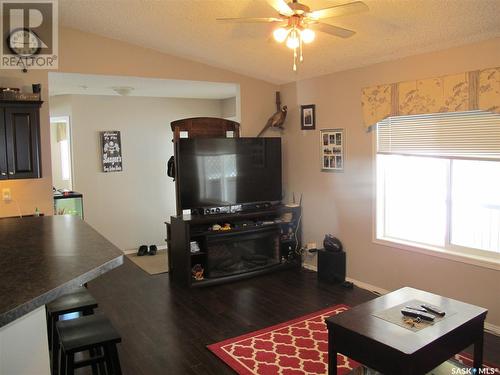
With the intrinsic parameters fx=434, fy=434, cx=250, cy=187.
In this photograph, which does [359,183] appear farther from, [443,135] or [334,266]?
[443,135]

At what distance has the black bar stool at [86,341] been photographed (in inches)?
86.3

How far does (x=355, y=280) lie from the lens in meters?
5.02

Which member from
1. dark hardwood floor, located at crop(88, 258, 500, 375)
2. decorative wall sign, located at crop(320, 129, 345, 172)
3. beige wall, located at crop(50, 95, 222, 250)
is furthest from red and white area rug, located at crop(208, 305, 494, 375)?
beige wall, located at crop(50, 95, 222, 250)

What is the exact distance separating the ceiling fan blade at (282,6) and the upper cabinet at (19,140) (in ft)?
9.19

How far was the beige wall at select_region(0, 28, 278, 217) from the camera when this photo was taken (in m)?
4.47

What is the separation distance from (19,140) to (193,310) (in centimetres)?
239

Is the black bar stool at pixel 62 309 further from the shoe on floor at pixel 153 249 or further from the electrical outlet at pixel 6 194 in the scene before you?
the shoe on floor at pixel 153 249

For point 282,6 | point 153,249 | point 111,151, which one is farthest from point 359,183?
point 111,151

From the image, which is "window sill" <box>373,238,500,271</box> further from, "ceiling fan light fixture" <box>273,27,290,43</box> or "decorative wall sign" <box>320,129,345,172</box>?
"ceiling fan light fixture" <box>273,27,290,43</box>

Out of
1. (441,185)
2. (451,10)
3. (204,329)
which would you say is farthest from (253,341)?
(451,10)

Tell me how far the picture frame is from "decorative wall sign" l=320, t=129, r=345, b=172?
20 centimetres

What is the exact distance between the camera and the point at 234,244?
209 inches

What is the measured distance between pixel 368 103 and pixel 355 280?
201cm

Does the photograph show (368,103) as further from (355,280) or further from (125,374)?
(125,374)
